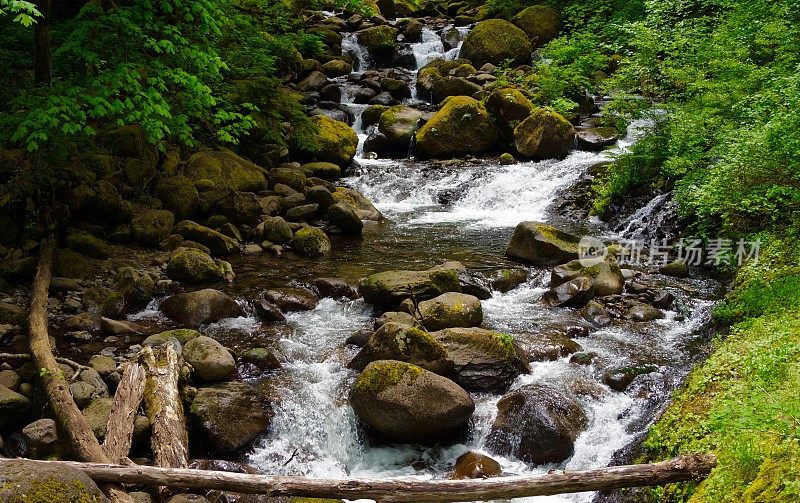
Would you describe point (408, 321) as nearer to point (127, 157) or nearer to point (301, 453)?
point (301, 453)

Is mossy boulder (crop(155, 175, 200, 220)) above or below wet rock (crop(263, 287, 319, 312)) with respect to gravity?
above

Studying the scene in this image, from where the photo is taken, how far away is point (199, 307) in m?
8.31

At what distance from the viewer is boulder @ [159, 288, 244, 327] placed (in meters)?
8.24

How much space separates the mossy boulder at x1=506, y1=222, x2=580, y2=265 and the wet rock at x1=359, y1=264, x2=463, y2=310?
223 cm

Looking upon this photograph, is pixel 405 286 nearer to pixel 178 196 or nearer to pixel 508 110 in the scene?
pixel 178 196

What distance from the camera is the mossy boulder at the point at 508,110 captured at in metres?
17.4

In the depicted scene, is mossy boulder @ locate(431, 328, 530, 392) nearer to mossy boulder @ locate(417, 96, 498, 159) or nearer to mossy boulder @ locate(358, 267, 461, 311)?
mossy boulder @ locate(358, 267, 461, 311)

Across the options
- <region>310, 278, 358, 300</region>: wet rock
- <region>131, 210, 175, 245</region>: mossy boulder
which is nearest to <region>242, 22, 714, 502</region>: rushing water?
<region>310, 278, 358, 300</region>: wet rock

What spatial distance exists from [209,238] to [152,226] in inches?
39.3

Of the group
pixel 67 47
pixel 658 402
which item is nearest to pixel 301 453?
pixel 658 402

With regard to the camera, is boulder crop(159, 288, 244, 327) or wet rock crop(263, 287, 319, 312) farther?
wet rock crop(263, 287, 319, 312)

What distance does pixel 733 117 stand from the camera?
9805mm

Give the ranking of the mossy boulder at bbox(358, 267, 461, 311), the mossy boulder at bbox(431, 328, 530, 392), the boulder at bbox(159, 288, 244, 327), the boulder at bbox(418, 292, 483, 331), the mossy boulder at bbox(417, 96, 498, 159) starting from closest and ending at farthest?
the mossy boulder at bbox(431, 328, 530, 392)
the boulder at bbox(418, 292, 483, 331)
the boulder at bbox(159, 288, 244, 327)
the mossy boulder at bbox(358, 267, 461, 311)
the mossy boulder at bbox(417, 96, 498, 159)

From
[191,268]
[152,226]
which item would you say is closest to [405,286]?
[191,268]
